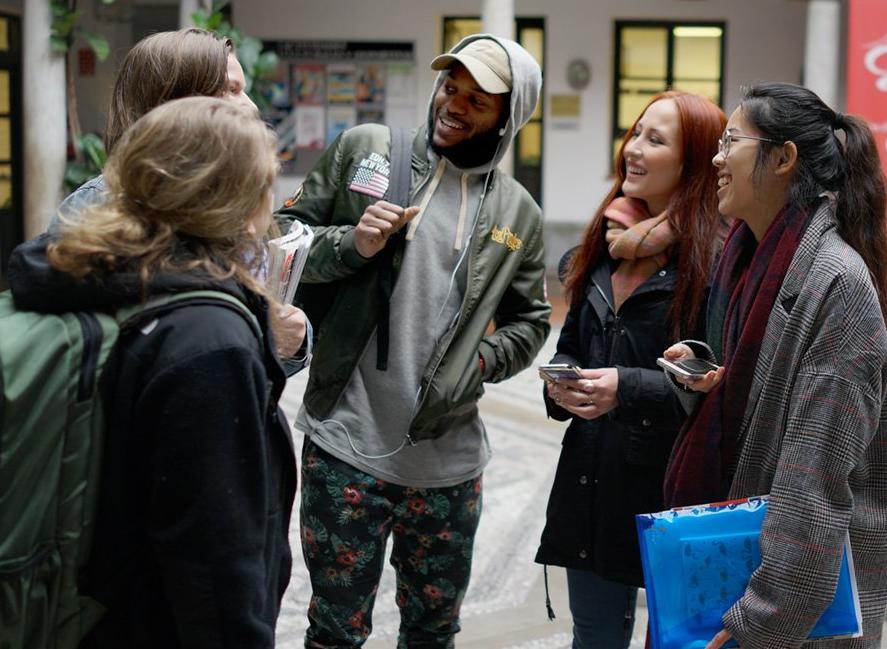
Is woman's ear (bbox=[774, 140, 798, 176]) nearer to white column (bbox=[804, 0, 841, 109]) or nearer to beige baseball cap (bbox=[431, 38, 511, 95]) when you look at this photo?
beige baseball cap (bbox=[431, 38, 511, 95])

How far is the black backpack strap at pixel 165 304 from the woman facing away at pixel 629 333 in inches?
50.5

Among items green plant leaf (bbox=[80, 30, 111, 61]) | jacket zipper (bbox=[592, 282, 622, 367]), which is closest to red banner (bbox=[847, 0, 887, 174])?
jacket zipper (bbox=[592, 282, 622, 367])

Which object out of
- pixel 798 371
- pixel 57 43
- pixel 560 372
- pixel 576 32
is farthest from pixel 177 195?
pixel 576 32

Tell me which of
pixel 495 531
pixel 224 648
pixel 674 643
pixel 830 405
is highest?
pixel 830 405

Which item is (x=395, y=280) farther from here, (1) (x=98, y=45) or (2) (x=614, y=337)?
(1) (x=98, y=45)

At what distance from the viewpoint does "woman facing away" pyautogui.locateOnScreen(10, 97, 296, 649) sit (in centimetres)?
159

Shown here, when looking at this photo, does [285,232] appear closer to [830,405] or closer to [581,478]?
[581,478]

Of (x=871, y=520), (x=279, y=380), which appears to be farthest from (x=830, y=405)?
(x=279, y=380)

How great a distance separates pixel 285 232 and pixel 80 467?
1.35 metres

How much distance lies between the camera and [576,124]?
1373 centimetres

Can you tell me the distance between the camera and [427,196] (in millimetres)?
3020

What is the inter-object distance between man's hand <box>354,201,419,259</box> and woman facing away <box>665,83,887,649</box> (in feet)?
2.44

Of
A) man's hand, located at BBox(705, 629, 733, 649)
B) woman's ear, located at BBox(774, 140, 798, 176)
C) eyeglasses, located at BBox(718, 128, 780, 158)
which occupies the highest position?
→ eyeglasses, located at BBox(718, 128, 780, 158)

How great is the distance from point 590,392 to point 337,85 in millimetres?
11275
